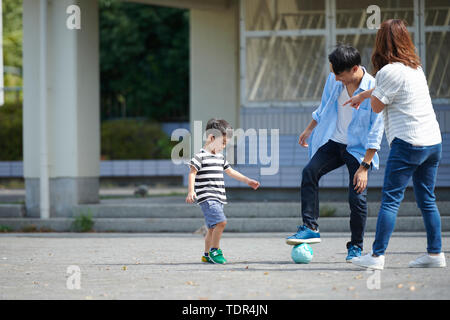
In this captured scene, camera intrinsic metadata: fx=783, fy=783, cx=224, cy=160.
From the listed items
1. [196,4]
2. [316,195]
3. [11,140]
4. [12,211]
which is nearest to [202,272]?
[316,195]

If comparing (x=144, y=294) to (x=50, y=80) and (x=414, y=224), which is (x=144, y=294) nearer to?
(x=414, y=224)

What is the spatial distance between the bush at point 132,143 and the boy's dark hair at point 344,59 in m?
16.5

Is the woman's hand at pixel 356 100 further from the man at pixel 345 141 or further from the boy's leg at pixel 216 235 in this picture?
the boy's leg at pixel 216 235

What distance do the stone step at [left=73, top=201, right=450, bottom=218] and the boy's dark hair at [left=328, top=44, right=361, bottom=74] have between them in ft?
14.0

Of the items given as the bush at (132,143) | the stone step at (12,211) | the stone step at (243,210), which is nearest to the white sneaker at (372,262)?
the stone step at (243,210)

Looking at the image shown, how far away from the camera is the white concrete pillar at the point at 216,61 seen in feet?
47.1

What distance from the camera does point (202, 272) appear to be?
6.24 meters

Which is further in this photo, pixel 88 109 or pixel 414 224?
pixel 88 109

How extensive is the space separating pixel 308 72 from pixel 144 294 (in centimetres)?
772

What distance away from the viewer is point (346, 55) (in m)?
6.36

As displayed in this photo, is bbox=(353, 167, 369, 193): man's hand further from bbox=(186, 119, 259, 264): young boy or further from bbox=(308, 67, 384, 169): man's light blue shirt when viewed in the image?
bbox=(186, 119, 259, 264): young boy

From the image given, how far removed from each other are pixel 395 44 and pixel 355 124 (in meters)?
0.83

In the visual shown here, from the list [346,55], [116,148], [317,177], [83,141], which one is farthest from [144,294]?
[116,148]

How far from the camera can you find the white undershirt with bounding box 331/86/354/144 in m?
6.58
